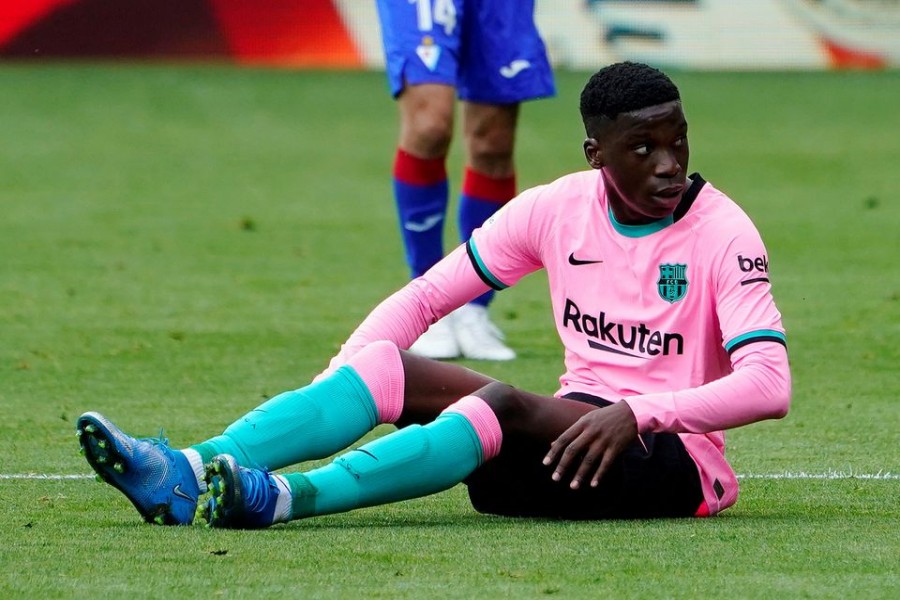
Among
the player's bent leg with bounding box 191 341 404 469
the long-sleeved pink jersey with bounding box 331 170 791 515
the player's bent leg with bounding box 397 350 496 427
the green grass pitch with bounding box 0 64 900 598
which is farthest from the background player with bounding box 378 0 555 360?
the player's bent leg with bounding box 191 341 404 469

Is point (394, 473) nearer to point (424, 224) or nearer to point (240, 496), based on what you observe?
point (240, 496)

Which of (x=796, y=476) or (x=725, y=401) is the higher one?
(x=725, y=401)

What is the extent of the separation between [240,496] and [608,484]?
814 millimetres

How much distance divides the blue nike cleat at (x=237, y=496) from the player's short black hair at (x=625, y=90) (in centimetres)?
109

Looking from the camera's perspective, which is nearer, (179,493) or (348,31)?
(179,493)

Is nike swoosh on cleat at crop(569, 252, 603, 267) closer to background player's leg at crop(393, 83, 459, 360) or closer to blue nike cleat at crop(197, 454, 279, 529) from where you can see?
blue nike cleat at crop(197, 454, 279, 529)

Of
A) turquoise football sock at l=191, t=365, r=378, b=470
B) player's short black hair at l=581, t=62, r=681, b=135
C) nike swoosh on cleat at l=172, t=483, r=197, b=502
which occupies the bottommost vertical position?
nike swoosh on cleat at l=172, t=483, r=197, b=502

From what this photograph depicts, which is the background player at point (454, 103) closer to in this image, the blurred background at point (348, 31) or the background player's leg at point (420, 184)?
the background player's leg at point (420, 184)

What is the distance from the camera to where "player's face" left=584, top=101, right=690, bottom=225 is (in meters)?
4.06

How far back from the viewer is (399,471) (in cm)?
393

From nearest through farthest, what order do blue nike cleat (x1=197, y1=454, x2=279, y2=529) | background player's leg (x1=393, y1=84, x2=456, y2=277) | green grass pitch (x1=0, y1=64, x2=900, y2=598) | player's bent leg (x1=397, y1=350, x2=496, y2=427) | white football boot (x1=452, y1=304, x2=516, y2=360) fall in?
green grass pitch (x1=0, y1=64, x2=900, y2=598)
blue nike cleat (x1=197, y1=454, x2=279, y2=529)
player's bent leg (x1=397, y1=350, x2=496, y2=427)
white football boot (x1=452, y1=304, x2=516, y2=360)
background player's leg (x1=393, y1=84, x2=456, y2=277)

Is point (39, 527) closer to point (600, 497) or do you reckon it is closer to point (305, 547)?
point (305, 547)

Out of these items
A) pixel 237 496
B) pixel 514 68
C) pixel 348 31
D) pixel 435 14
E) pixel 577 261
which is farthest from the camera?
pixel 348 31

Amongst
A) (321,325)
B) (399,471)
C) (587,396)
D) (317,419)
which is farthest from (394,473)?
(321,325)
